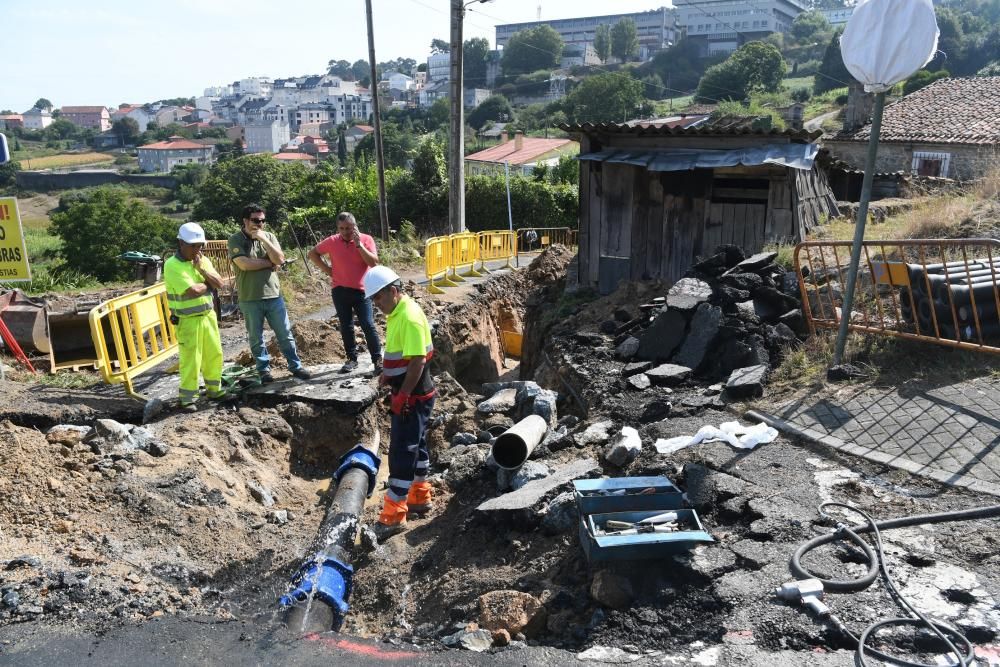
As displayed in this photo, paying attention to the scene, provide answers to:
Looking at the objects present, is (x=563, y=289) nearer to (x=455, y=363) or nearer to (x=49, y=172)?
(x=455, y=363)

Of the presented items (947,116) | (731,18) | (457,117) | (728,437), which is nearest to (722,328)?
(728,437)

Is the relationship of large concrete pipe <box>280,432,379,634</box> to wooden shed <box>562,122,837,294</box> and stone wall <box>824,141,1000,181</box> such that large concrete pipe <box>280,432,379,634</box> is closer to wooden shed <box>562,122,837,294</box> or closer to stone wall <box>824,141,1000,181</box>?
wooden shed <box>562,122,837,294</box>

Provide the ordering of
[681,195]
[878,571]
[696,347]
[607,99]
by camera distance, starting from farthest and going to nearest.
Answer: [607,99] → [681,195] → [696,347] → [878,571]

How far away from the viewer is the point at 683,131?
11.8 meters

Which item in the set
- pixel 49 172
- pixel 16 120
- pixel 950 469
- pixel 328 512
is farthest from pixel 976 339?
pixel 16 120

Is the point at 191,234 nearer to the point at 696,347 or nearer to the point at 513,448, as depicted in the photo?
the point at 513,448

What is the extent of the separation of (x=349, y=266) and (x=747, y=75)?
7898cm

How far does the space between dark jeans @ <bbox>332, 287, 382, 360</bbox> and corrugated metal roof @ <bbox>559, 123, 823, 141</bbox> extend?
5107 millimetres

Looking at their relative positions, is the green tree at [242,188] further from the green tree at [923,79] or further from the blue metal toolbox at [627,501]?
the blue metal toolbox at [627,501]

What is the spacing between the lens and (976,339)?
6566 millimetres

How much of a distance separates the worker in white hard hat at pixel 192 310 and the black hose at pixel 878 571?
17.7ft

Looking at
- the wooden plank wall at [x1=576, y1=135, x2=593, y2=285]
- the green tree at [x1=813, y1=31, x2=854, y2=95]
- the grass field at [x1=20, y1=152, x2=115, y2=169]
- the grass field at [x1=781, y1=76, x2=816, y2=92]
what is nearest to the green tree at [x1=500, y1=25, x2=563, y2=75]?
the grass field at [x1=781, y1=76, x2=816, y2=92]

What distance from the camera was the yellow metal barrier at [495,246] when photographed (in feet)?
54.3

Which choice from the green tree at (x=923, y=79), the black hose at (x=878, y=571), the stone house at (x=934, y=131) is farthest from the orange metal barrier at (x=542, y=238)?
the green tree at (x=923, y=79)
